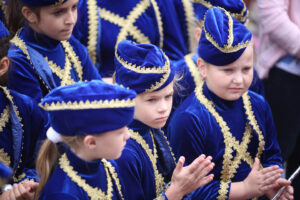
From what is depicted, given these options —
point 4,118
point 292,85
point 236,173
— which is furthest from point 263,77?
point 4,118

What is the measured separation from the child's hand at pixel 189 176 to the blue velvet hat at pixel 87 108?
0.44m

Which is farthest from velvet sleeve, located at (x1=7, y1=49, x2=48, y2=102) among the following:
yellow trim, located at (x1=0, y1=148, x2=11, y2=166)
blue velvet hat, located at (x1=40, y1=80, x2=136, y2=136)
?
blue velvet hat, located at (x1=40, y1=80, x2=136, y2=136)

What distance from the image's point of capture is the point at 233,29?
273cm

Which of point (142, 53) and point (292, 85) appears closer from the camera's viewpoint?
point (142, 53)

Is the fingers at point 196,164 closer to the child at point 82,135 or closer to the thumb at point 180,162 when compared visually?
the thumb at point 180,162

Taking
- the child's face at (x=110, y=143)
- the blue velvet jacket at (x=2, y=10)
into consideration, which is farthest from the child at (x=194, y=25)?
the blue velvet jacket at (x=2, y=10)

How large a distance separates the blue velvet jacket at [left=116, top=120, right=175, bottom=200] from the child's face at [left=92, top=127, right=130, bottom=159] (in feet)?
1.03

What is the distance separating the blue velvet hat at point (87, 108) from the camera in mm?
1989

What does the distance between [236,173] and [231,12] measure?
38.3 inches

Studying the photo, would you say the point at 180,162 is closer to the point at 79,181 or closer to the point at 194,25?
the point at 79,181

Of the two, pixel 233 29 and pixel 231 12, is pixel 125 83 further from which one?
pixel 231 12

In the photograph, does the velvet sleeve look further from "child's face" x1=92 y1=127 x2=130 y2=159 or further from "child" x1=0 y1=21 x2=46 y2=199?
"child's face" x1=92 y1=127 x2=130 y2=159

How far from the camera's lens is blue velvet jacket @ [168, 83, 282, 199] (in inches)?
108

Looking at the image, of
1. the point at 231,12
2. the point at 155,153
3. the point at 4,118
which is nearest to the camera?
the point at 4,118
